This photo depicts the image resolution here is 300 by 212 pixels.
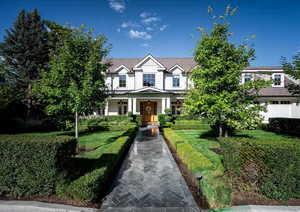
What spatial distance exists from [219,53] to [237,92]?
92.5 inches

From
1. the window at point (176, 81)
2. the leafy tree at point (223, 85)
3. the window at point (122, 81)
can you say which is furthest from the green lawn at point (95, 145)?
the window at point (176, 81)

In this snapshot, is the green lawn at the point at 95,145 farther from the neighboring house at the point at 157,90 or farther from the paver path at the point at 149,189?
the neighboring house at the point at 157,90

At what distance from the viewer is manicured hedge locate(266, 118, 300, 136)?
12259mm

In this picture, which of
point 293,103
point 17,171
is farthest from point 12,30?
point 293,103

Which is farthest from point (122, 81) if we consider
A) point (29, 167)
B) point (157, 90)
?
point (29, 167)

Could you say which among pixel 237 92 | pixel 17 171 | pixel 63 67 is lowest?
pixel 17 171

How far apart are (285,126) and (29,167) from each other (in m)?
19.1

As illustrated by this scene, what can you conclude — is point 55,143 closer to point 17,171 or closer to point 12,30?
point 17,171

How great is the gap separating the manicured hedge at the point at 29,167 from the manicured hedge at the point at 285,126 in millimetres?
18060

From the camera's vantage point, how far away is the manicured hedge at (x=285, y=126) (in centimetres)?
1226

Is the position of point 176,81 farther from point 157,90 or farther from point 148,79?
A: point 148,79

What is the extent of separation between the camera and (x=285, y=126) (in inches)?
516

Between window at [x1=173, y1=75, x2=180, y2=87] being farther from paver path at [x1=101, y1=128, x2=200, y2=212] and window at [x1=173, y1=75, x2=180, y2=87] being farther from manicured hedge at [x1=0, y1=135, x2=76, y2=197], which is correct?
manicured hedge at [x1=0, y1=135, x2=76, y2=197]

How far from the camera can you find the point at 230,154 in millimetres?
4199
